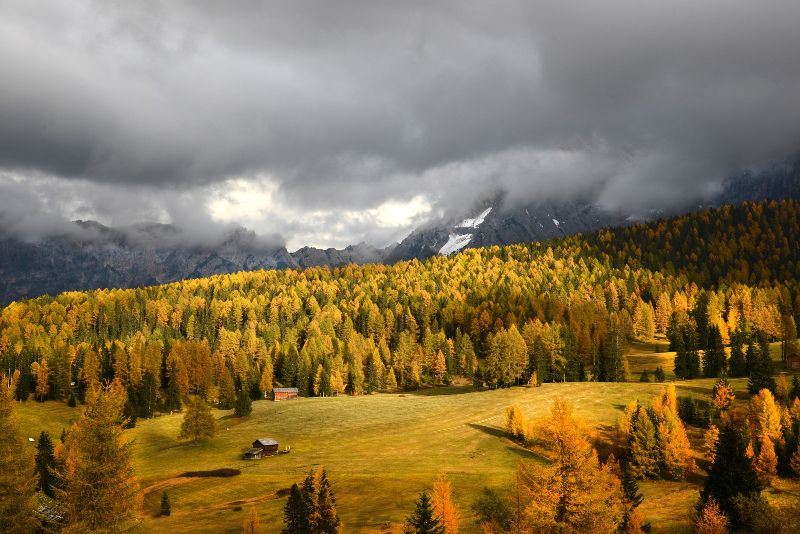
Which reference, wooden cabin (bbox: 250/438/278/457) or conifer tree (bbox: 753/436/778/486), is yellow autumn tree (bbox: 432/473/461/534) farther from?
wooden cabin (bbox: 250/438/278/457)

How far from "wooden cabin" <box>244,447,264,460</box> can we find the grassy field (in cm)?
143

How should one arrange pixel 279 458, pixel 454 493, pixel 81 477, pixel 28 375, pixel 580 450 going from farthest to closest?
pixel 28 375 < pixel 279 458 < pixel 454 493 < pixel 580 450 < pixel 81 477

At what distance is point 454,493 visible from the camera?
208ft

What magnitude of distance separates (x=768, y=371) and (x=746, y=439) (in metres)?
28.5

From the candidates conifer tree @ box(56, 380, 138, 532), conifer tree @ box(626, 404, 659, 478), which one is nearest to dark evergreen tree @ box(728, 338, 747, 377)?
conifer tree @ box(626, 404, 659, 478)

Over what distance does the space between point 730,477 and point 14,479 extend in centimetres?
5506

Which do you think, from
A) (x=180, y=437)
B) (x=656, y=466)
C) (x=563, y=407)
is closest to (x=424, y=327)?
(x=180, y=437)

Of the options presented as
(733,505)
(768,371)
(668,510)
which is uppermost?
(768,371)

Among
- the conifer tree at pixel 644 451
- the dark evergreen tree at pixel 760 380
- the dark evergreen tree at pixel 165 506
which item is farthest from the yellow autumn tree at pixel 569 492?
the dark evergreen tree at pixel 760 380

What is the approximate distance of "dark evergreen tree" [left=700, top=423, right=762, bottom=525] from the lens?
159ft

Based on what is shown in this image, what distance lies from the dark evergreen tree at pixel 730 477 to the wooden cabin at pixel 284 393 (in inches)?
4233

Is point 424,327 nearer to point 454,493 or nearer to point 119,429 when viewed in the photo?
point 454,493

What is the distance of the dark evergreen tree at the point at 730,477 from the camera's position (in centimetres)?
4841

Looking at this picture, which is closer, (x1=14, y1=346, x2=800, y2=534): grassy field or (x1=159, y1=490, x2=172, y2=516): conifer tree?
(x1=14, y1=346, x2=800, y2=534): grassy field
